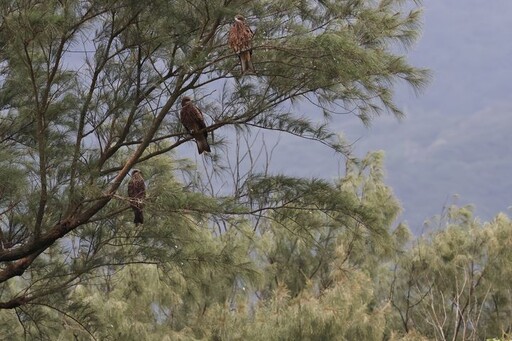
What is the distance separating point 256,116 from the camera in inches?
137

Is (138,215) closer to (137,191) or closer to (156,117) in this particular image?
(137,191)

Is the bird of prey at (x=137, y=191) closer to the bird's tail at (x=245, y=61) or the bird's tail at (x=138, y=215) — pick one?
the bird's tail at (x=138, y=215)

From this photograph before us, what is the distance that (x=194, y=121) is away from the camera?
327 cm

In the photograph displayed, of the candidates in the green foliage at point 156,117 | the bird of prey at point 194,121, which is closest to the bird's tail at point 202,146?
the bird of prey at point 194,121

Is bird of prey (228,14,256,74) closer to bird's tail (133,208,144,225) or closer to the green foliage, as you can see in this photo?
the green foliage

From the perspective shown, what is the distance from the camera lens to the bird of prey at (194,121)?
3260mm

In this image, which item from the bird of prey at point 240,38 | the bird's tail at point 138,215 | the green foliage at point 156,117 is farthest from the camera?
the bird's tail at point 138,215

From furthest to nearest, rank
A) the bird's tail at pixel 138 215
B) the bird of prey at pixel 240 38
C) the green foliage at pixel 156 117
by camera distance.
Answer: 1. the bird's tail at pixel 138 215
2. the green foliage at pixel 156 117
3. the bird of prey at pixel 240 38

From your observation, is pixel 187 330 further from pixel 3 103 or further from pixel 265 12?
pixel 265 12

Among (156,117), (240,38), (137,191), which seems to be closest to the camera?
(240,38)

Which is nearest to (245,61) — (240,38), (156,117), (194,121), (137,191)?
(240,38)

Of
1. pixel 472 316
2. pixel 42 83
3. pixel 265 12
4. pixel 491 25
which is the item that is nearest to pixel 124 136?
pixel 42 83

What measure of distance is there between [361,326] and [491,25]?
16864cm

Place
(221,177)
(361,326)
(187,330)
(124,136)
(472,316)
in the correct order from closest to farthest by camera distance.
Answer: (124,136) < (221,177) < (361,326) < (187,330) < (472,316)
